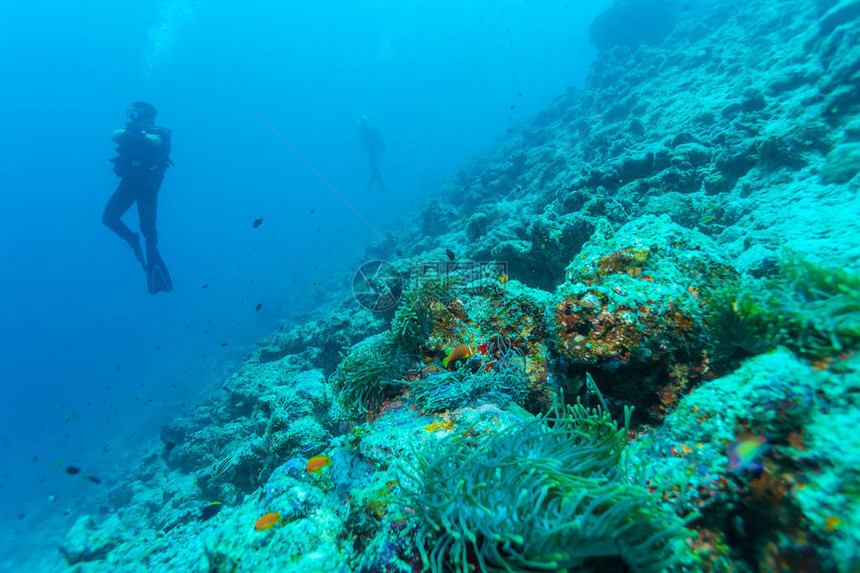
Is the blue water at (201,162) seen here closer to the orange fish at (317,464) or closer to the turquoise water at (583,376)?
the turquoise water at (583,376)

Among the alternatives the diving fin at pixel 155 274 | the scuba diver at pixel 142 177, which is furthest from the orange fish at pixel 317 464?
the diving fin at pixel 155 274

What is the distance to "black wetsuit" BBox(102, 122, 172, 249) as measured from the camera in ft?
45.7

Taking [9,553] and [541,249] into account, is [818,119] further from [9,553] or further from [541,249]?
[9,553]

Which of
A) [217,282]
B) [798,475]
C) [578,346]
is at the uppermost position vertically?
[217,282]

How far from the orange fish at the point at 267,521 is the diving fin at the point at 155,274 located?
15405mm

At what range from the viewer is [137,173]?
14.2 m

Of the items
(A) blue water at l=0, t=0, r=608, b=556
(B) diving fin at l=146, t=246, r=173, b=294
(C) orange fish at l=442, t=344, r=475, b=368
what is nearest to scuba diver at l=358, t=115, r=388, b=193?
(A) blue water at l=0, t=0, r=608, b=556

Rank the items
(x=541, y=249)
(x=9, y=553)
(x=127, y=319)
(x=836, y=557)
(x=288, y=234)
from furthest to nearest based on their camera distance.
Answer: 1. (x=288, y=234)
2. (x=127, y=319)
3. (x=9, y=553)
4. (x=541, y=249)
5. (x=836, y=557)

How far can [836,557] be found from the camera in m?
1.15

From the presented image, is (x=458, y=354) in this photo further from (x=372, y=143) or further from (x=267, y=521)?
(x=372, y=143)

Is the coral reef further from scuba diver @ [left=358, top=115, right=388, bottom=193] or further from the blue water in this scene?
scuba diver @ [left=358, top=115, right=388, bottom=193]

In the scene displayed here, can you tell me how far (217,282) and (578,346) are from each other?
74638 millimetres

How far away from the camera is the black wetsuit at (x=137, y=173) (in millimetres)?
13922

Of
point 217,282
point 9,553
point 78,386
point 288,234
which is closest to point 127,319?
point 217,282
